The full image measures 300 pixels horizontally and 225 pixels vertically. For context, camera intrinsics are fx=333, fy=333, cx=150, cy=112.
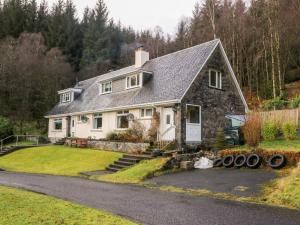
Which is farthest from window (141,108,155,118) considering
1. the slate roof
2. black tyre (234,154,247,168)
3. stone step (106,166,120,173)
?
Answer: black tyre (234,154,247,168)

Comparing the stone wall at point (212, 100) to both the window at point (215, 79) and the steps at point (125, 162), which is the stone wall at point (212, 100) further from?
the steps at point (125, 162)

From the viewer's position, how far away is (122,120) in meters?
26.3

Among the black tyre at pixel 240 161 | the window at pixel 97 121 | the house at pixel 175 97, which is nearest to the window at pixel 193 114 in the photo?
the house at pixel 175 97

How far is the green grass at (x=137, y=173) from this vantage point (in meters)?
15.5

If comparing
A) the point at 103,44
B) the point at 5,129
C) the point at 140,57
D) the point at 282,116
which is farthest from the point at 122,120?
the point at 103,44

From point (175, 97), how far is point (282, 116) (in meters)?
6.63

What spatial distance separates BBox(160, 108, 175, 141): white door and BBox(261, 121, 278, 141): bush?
557 cm

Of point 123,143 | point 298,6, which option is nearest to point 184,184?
point 123,143

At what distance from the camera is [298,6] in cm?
3541

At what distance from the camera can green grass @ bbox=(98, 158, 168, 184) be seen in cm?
1545

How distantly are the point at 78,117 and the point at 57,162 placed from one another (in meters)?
10.7

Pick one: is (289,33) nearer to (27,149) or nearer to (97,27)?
(27,149)

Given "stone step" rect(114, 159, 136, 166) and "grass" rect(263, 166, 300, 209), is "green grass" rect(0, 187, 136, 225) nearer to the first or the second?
"grass" rect(263, 166, 300, 209)

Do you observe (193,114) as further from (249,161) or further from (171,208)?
(171,208)
